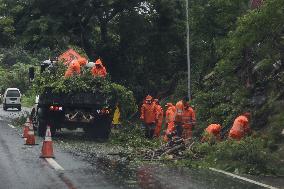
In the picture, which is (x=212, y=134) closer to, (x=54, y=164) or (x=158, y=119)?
(x=54, y=164)

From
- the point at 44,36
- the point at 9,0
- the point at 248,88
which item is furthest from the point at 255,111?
the point at 9,0

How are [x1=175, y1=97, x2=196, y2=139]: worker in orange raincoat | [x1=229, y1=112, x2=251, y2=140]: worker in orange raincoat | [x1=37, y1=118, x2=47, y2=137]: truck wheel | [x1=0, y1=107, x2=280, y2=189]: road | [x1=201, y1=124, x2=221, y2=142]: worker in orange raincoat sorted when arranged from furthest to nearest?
[x1=37, y1=118, x2=47, y2=137]: truck wheel, [x1=175, y1=97, x2=196, y2=139]: worker in orange raincoat, [x1=201, y1=124, x2=221, y2=142]: worker in orange raincoat, [x1=229, y1=112, x2=251, y2=140]: worker in orange raincoat, [x1=0, y1=107, x2=280, y2=189]: road

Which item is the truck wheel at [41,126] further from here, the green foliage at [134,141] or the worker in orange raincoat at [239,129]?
the worker in orange raincoat at [239,129]

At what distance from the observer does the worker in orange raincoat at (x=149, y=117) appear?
20.9 metres

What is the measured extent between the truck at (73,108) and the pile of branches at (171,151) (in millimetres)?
4466

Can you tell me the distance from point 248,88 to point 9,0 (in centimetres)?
1328

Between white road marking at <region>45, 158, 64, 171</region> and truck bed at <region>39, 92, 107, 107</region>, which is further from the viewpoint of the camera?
truck bed at <region>39, 92, 107, 107</region>

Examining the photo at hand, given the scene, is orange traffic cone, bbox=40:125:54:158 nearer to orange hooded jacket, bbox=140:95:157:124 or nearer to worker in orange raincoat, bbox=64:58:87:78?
worker in orange raincoat, bbox=64:58:87:78

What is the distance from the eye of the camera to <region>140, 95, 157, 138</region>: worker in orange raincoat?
68.5 feet

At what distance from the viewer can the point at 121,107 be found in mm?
20281

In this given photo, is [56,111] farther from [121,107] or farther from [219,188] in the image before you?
[219,188]

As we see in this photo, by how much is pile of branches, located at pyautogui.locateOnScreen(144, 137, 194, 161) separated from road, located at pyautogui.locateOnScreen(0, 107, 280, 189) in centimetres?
115

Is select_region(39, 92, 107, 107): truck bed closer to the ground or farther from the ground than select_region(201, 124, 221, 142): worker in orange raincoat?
farther from the ground


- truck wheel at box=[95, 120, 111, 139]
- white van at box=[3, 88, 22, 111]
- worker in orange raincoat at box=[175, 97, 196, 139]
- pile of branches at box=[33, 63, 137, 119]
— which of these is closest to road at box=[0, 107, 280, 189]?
pile of branches at box=[33, 63, 137, 119]
